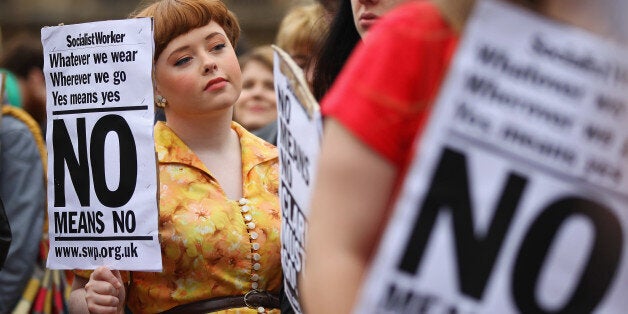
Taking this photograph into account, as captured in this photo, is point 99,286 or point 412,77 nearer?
point 412,77

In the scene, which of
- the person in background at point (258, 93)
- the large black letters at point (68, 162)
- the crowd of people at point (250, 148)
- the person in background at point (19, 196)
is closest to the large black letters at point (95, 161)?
the large black letters at point (68, 162)

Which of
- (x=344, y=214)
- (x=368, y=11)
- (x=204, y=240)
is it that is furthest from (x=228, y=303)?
(x=344, y=214)

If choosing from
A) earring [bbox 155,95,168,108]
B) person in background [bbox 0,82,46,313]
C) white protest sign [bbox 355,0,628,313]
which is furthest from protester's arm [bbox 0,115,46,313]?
white protest sign [bbox 355,0,628,313]

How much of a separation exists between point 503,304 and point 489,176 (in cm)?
20

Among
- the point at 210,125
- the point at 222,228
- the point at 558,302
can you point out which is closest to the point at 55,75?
the point at 210,125

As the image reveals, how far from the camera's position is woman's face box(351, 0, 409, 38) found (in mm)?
3354

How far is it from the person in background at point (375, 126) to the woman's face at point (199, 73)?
1936mm

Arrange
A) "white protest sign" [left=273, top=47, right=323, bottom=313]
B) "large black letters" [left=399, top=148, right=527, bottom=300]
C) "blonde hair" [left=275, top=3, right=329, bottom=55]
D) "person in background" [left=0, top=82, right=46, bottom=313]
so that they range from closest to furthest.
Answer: "large black letters" [left=399, top=148, right=527, bottom=300], "white protest sign" [left=273, top=47, right=323, bottom=313], "person in background" [left=0, top=82, right=46, bottom=313], "blonde hair" [left=275, top=3, right=329, bottom=55]

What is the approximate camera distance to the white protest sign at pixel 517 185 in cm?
196

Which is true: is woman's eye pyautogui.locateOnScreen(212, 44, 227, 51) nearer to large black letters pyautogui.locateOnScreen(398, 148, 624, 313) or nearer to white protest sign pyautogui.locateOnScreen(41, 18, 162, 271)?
white protest sign pyautogui.locateOnScreen(41, 18, 162, 271)

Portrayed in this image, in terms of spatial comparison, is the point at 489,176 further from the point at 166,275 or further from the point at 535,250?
the point at 166,275

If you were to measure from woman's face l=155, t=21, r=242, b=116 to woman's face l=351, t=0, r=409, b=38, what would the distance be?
652mm

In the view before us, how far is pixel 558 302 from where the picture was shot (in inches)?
78.4

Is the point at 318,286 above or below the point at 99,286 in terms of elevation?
above
